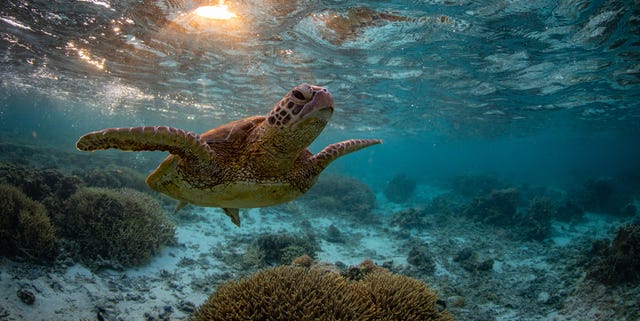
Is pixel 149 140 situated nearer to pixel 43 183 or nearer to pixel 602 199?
pixel 43 183

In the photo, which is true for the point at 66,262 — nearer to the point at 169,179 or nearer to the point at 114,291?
the point at 114,291

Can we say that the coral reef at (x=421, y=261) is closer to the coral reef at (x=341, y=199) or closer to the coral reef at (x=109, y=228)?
the coral reef at (x=341, y=199)

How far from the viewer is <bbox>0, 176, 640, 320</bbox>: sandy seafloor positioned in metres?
5.27

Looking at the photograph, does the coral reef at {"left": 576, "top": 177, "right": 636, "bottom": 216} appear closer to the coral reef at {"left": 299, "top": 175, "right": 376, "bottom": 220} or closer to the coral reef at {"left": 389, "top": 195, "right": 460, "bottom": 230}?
the coral reef at {"left": 389, "top": 195, "right": 460, "bottom": 230}

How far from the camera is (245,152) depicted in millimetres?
3830

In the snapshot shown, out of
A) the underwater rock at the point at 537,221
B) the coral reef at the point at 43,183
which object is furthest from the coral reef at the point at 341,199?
the coral reef at the point at 43,183

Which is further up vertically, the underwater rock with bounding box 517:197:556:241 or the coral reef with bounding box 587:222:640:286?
the coral reef with bounding box 587:222:640:286

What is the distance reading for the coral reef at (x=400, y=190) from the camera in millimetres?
27091

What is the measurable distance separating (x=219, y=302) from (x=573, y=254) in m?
12.9

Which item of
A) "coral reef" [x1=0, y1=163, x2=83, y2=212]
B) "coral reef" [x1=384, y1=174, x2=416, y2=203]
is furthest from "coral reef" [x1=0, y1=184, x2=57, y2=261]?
"coral reef" [x1=384, y1=174, x2=416, y2=203]

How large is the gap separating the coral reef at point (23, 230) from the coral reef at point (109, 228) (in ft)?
2.18

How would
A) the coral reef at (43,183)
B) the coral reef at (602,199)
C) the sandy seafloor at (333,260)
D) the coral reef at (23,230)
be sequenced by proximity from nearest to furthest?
the sandy seafloor at (333,260)
the coral reef at (23,230)
the coral reef at (43,183)
the coral reef at (602,199)

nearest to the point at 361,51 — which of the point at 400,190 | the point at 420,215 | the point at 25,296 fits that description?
the point at 420,215

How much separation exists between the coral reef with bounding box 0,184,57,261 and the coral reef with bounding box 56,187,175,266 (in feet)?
2.18
